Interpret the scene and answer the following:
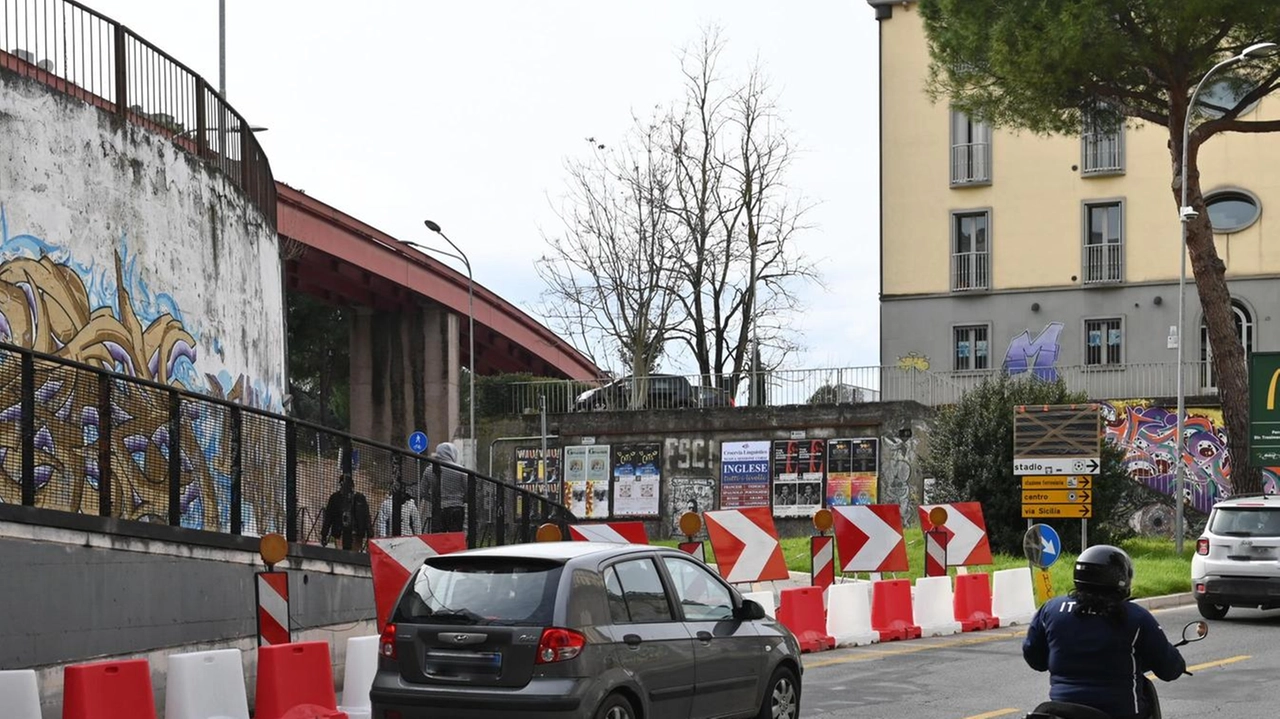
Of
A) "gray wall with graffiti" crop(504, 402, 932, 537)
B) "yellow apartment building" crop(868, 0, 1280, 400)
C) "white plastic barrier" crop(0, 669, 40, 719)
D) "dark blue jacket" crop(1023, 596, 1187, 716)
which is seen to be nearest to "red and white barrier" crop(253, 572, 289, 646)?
"white plastic barrier" crop(0, 669, 40, 719)

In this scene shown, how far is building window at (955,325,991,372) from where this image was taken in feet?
169

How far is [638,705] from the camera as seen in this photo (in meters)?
9.91

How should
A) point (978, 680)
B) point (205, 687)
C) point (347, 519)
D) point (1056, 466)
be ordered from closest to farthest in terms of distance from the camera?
1. point (205, 687)
2. point (978, 680)
3. point (347, 519)
4. point (1056, 466)

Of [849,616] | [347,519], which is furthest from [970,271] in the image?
[347,519]

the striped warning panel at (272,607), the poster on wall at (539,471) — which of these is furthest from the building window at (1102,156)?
the striped warning panel at (272,607)

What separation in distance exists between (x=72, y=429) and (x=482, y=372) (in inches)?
2210

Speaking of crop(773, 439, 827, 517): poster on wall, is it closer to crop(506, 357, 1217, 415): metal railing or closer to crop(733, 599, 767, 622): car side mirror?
crop(506, 357, 1217, 415): metal railing

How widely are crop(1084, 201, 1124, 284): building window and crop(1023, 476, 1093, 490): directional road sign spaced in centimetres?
2602

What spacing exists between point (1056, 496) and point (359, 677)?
49.5ft

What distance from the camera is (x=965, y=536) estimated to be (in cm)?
2255

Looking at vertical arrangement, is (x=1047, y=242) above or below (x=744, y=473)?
above

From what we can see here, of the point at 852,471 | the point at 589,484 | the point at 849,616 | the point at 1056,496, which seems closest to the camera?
A: the point at 849,616

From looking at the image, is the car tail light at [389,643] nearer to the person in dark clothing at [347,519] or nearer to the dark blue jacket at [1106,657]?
the dark blue jacket at [1106,657]

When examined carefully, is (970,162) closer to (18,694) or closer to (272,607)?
(272,607)
